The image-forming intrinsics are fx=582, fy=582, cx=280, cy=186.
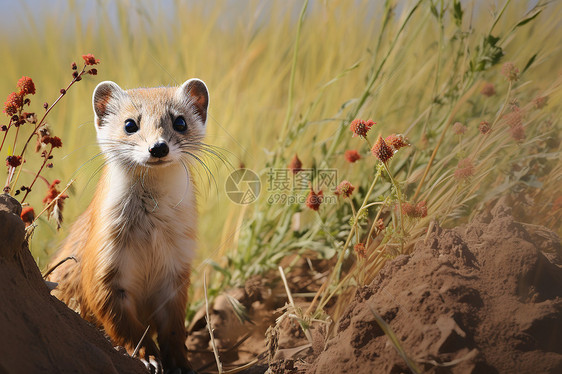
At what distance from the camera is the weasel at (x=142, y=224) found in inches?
127

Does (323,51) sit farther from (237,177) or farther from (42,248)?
(42,248)

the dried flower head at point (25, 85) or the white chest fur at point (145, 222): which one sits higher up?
the dried flower head at point (25, 85)

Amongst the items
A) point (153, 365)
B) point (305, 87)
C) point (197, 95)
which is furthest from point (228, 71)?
point (153, 365)

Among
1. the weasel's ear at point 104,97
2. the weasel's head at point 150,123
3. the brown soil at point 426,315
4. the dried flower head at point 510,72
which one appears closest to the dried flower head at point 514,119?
the dried flower head at point 510,72

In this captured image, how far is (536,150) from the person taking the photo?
3230 mm

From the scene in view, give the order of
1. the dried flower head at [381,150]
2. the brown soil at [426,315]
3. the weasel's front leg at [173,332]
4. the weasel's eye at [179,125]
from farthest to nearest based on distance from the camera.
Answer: the weasel's front leg at [173,332], the weasel's eye at [179,125], the dried flower head at [381,150], the brown soil at [426,315]

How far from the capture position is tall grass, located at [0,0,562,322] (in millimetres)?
3520

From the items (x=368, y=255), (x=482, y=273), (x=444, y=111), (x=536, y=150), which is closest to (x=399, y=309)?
(x=482, y=273)

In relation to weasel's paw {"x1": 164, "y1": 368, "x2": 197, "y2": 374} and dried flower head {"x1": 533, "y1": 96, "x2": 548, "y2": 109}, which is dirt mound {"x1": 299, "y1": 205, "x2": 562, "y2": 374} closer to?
dried flower head {"x1": 533, "y1": 96, "x2": 548, "y2": 109}

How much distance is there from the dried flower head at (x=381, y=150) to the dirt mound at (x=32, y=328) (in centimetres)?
144

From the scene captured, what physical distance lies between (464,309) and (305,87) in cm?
306

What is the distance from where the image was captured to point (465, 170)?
Result: 114 inches

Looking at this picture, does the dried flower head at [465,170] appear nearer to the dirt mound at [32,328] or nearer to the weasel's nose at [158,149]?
the weasel's nose at [158,149]

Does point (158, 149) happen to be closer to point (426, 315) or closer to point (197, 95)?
point (197, 95)
